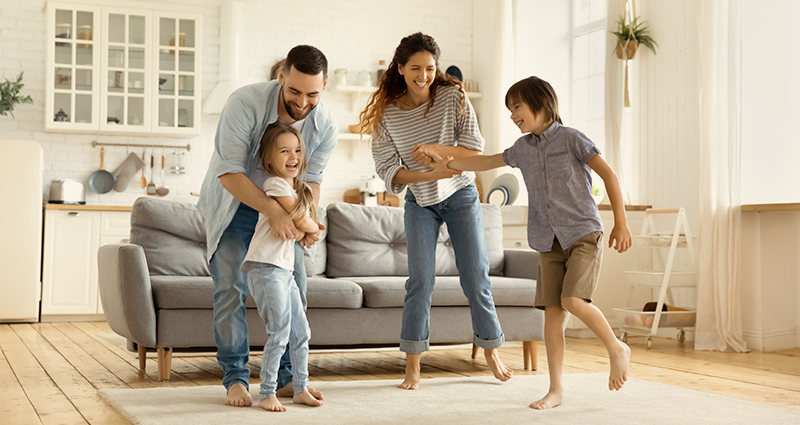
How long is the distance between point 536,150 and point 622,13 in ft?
10.1

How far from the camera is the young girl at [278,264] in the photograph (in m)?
2.12

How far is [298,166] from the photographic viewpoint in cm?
220

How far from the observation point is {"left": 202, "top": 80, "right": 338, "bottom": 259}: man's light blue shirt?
6.94 ft

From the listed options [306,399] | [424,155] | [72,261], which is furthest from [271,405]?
[72,261]

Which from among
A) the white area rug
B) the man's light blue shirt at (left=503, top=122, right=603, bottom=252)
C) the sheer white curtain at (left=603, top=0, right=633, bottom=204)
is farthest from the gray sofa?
the sheer white curtain at (left=603, top=0, right=633, bottom=204)

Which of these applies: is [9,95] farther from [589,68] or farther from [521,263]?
[589,68]

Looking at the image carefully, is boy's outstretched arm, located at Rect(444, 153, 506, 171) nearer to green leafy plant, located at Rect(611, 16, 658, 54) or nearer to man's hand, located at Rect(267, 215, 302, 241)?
man's hand, located at Rect(267, 215, 302, 241)

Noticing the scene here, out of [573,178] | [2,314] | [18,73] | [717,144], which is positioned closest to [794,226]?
[717,144]

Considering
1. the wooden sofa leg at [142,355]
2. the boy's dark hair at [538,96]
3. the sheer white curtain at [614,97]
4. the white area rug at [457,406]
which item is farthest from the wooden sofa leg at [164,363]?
the sheer white curtain at [614,97]

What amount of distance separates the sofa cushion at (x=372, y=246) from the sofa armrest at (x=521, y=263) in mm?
39

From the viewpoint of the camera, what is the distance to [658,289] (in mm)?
4473

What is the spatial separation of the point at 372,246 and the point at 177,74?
3105mm

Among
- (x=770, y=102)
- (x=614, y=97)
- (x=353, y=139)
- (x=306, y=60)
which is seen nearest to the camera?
(x=306, y=60)

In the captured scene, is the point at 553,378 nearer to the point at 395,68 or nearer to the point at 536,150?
the point at 536,150
